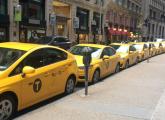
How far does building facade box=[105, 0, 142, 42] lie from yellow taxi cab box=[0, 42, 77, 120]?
4291cm

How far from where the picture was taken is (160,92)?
1175cm

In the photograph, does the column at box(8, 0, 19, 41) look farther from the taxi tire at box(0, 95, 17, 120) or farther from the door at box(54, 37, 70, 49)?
the taxi tire at box(0, 95, 17, 120)

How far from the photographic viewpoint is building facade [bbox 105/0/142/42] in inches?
2133

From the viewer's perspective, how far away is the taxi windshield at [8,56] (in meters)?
8.13

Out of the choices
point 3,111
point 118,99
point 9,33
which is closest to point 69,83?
point 118,99

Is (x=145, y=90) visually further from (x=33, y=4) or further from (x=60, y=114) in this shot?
(x=33, y=4)

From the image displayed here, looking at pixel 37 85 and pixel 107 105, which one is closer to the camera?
pixel 37 85

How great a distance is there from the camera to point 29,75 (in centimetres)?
830

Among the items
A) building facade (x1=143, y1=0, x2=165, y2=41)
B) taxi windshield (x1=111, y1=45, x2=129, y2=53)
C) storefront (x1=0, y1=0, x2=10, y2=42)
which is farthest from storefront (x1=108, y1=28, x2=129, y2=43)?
taxi windshield (x1=111, y1=45, x2=129, y2=53)

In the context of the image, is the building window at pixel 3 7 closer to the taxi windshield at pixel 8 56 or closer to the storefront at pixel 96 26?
the storefront at pixel 96 26

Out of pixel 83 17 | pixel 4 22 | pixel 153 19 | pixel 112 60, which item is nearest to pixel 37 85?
pixel 112 60

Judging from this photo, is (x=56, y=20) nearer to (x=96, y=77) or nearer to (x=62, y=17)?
(x=62, y=17)

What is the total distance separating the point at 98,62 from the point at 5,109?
21.6 feet

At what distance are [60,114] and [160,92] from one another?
4.57m
